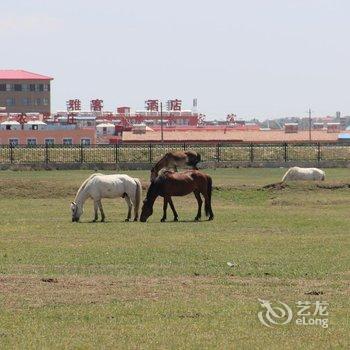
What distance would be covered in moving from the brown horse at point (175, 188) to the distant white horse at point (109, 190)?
0.67m

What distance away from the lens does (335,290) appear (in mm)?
15867

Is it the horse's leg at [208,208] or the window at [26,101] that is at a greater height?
the window at [26,101]

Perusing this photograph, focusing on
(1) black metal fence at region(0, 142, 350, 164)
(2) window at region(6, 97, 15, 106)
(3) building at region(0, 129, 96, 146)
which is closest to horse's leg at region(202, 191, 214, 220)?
(1) black metal fence at region(0, 142, 350, 164)

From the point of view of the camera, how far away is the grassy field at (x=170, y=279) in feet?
41.2

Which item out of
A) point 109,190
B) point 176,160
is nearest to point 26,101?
point 176,160

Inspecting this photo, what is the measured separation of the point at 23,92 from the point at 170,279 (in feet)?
543

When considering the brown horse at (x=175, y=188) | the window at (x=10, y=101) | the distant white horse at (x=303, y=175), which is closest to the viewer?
the brown horse at (x=175, y=188)

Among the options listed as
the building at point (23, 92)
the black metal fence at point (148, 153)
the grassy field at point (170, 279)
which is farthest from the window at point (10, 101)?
the grassy field at point (170, 279)

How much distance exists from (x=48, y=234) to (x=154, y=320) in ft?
42.6

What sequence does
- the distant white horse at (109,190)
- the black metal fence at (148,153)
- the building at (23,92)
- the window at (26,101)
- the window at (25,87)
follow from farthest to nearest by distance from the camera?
the window at (26,101) < the window at (25,87) < the building at (23,92) < the black metal fence at (148,153) < the distant white horse at (109,190)
